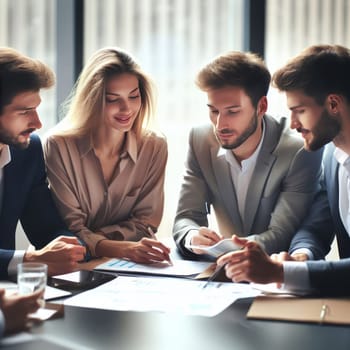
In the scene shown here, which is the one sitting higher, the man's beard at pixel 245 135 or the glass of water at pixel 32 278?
the man's beard at pixel 245 135

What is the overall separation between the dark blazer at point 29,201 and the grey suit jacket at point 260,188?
52 cm

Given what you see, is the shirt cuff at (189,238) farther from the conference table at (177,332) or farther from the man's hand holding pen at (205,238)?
the conference table at (177,332)

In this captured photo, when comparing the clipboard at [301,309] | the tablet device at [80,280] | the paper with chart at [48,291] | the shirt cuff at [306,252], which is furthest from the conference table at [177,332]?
the shirt cuff at [306,252]

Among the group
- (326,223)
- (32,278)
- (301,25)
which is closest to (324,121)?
(326,223)

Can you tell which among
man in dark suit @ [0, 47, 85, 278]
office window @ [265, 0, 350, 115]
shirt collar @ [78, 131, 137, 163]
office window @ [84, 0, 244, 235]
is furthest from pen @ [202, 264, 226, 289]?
office window @ [265, 0, 350, 115]

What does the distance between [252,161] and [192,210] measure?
333 millimetres

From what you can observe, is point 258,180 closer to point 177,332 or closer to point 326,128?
point 326,128

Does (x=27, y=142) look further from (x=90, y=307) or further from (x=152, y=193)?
(x=90, y=307)

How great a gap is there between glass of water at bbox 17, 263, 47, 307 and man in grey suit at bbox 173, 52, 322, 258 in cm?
92

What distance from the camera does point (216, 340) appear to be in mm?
1402

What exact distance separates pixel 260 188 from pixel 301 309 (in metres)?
1.05

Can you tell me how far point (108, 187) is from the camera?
2.71 meters

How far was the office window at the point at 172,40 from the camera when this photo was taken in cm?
412

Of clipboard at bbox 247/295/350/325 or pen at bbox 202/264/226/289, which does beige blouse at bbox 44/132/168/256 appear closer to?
pen at bbox 202/264/226/289
